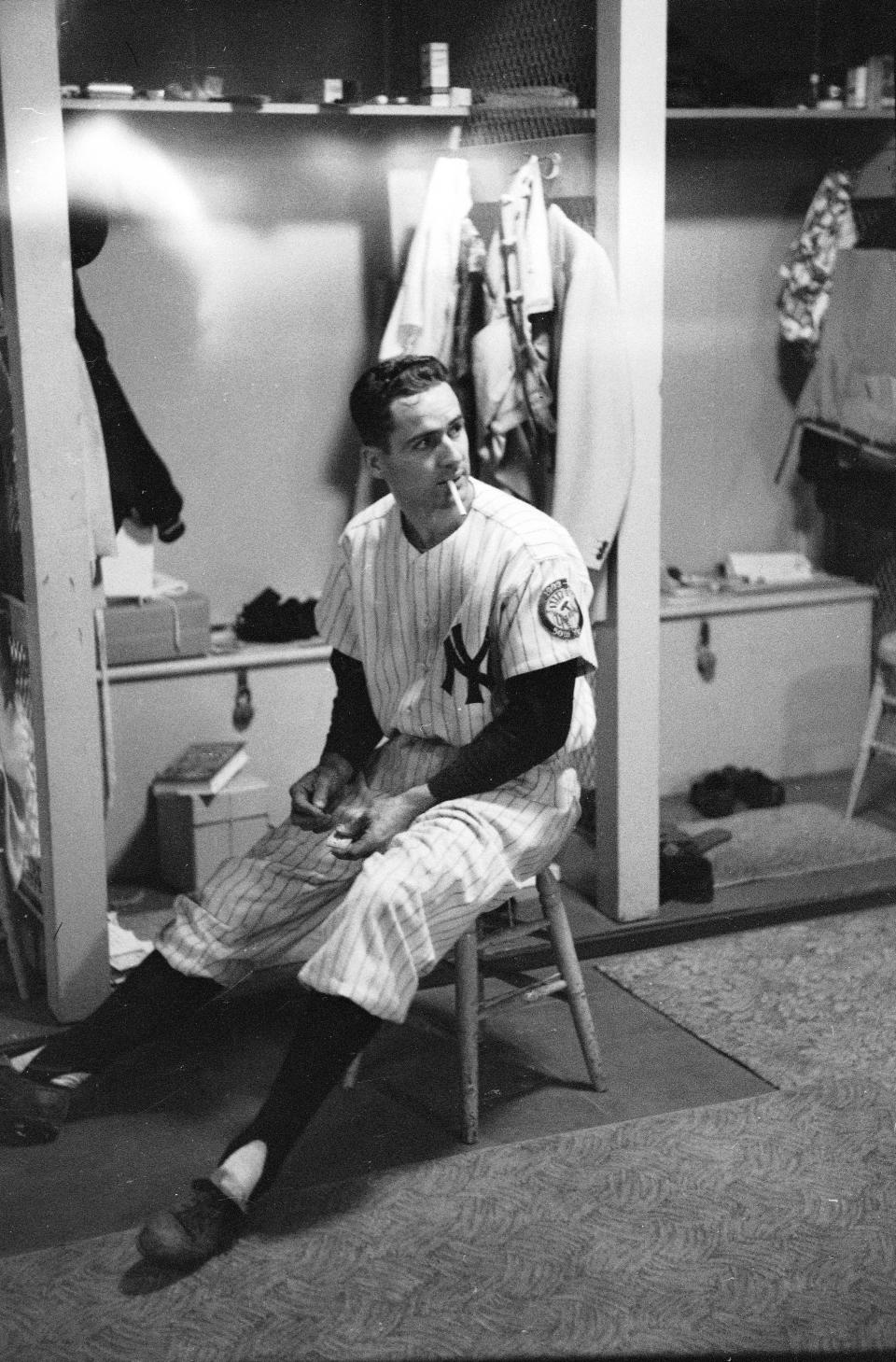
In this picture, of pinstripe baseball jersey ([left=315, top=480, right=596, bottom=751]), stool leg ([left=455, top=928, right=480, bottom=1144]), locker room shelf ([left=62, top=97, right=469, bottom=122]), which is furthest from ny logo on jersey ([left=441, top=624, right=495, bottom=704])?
locker room shelf ([left=62, top=97, right=469, bottom=122])

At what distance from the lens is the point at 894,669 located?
4285mm

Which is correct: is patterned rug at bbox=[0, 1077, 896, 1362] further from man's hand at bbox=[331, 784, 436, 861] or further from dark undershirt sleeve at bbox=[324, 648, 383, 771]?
dark undershirt sleeve at bbox=[324, 648, 383, 771]

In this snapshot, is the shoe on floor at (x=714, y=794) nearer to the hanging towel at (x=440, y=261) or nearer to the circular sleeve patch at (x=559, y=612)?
the hanging towel at (x=440, y=261)

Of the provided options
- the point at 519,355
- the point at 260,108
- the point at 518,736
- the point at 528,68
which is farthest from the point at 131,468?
the point at 518,736

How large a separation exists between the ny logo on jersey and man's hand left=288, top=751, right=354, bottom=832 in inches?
A: 10.3

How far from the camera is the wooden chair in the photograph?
2.69m

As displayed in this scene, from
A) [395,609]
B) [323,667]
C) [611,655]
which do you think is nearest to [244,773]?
[323,667]

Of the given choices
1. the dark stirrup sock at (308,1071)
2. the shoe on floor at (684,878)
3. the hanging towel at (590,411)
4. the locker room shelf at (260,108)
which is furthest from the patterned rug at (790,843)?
the locker room shelf at (260,108)

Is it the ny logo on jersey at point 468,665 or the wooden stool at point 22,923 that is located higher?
the ny logo on jersey at point 468,665

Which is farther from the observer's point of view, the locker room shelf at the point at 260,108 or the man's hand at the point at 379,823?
the locker room shelf at the point at 260,108

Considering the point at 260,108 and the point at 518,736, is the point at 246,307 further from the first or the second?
the point at 518,736

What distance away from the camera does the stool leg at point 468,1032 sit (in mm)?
2682

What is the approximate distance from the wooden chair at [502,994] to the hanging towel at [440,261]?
1.50 meters

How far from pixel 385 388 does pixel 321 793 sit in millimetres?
691
